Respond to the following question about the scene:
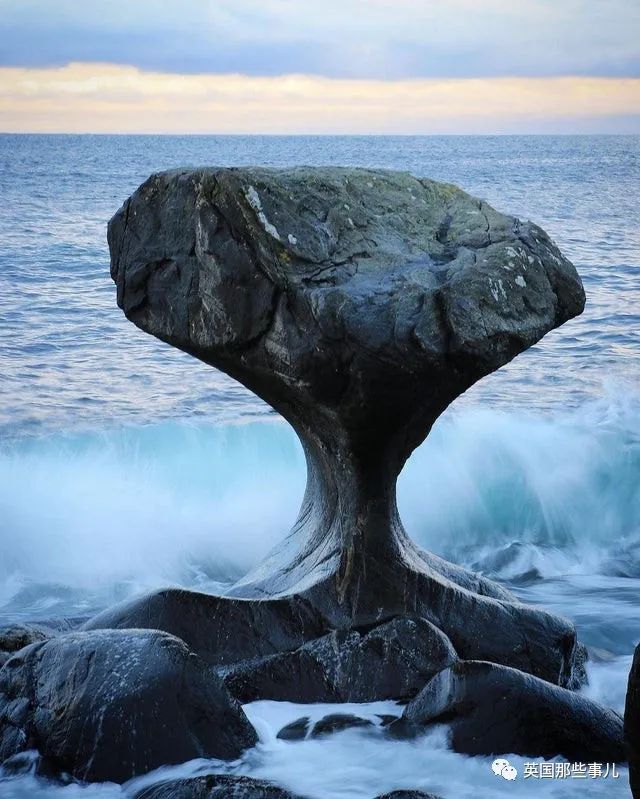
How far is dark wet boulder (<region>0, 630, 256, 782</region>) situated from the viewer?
10.9ft

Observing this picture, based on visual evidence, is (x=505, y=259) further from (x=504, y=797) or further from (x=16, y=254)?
(x=16, y=254)

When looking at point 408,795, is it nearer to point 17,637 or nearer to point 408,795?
point 408,795

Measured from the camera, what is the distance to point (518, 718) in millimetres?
3543

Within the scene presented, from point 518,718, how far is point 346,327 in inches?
52.2

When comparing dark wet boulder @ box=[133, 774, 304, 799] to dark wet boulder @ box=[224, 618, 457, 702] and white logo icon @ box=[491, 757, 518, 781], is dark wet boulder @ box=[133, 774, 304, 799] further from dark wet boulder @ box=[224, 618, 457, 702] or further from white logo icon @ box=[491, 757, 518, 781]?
dark wet boulder @ box=[224, 618, 457, 702]

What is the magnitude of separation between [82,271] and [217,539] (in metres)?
9.33

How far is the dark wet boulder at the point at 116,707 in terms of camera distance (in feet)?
10.9

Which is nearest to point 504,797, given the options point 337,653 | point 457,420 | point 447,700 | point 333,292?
point 447,700

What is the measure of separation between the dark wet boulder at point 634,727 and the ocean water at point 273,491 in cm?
59

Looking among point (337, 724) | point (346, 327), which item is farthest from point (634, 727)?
point (346, 327)

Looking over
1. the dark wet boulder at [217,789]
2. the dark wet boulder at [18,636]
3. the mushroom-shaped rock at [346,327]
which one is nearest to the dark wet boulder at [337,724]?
the mushroom-shaped rock at [346,327]

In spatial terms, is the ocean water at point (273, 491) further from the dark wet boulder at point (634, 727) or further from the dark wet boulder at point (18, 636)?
the dark wet boulder at point (18, 636)

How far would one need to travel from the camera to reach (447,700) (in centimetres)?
364

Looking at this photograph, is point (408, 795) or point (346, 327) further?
point (346, 327)
